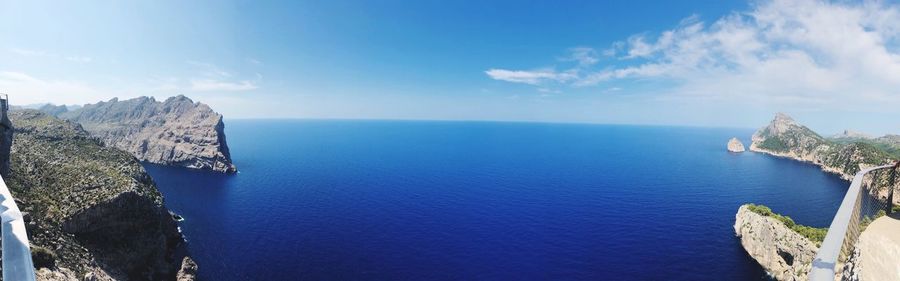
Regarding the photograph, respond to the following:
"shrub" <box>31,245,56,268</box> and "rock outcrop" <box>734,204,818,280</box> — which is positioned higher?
"shrub" <box>31,245,56,268</box>

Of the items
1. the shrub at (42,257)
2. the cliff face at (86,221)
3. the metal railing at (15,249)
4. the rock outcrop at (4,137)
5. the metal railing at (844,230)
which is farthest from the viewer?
the cliff face at (86,221)

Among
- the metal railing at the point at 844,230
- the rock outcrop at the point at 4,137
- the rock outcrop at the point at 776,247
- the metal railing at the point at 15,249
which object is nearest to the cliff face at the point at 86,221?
the rock outcrop at the point at 4,137

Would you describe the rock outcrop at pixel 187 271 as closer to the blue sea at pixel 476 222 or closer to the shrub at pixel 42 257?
the blue sea at pixel 476 222

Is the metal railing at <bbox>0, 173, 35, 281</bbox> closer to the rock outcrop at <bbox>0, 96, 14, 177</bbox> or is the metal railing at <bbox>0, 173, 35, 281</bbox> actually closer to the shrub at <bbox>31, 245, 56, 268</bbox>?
the shrub at <bbox>31, 245, 56, 268</bbox>

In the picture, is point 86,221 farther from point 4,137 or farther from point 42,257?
point 4,137

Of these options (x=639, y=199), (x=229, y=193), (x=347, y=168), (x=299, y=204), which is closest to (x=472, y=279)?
(x=299, y=204)

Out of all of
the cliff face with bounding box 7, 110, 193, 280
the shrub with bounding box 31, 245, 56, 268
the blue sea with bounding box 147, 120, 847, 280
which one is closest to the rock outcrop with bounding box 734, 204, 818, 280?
the blue sea with bounding box 147, 120, 847, 280
